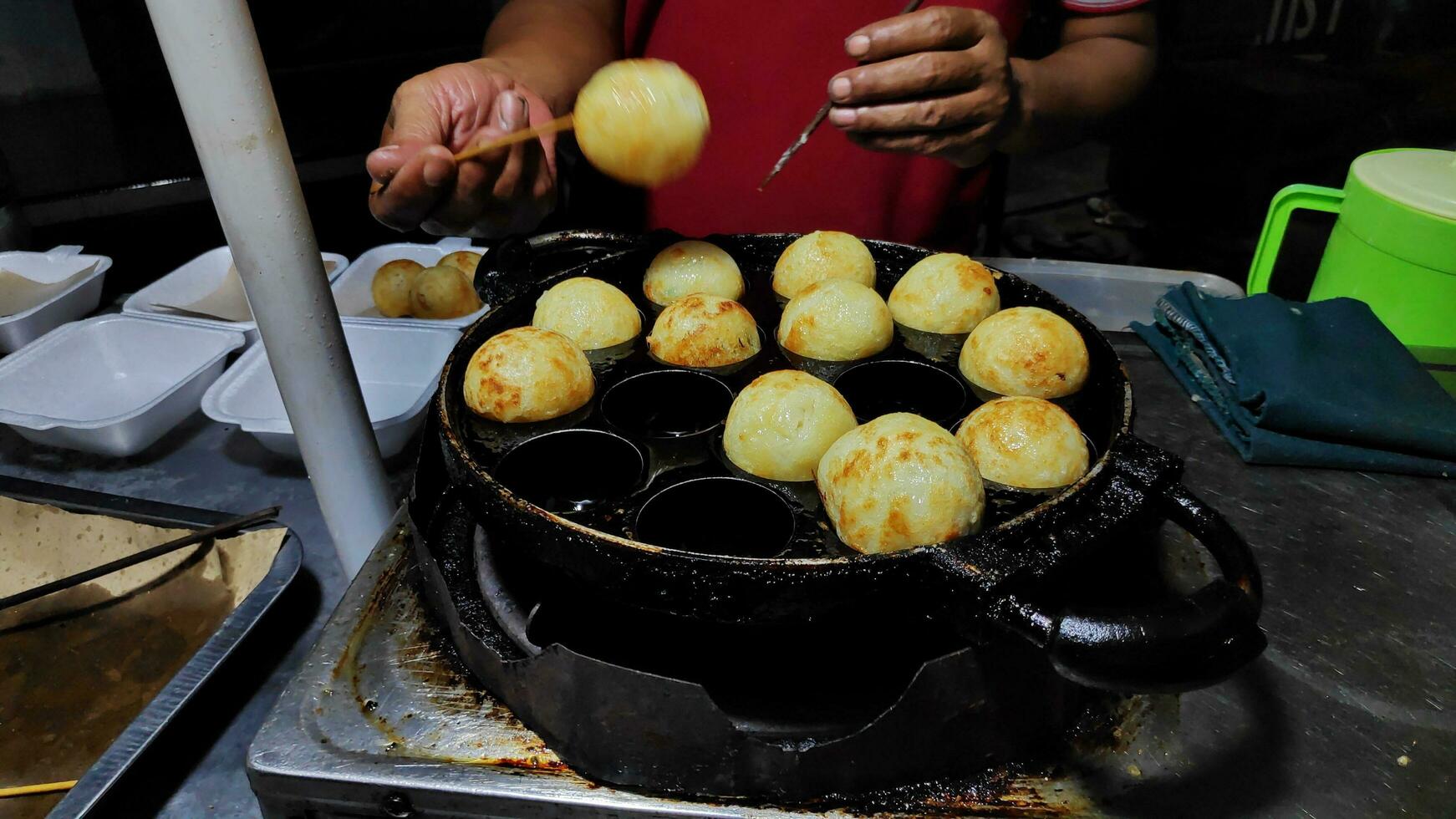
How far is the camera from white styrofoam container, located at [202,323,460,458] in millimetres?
2100

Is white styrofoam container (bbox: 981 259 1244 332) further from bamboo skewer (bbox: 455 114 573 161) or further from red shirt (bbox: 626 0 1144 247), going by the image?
bamboo skewer (bbox: 455 114 573 161)

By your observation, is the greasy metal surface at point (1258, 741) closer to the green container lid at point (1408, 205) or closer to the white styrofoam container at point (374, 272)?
the green container lid at point (1408, 205)

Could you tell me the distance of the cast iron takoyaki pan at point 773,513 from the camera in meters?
0.99

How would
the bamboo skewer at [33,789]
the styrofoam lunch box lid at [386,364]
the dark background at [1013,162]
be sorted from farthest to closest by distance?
the dark background at [1013,162] → the styrofoam lunch box lid at [386,364] → the bamboo skewer at [33,789]

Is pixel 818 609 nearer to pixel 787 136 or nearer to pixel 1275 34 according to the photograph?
pixel 787 136

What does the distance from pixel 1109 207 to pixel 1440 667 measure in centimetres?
531

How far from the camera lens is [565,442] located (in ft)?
5.02

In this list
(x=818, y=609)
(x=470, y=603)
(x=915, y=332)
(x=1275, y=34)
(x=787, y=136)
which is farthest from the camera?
(x=1275, y=34)

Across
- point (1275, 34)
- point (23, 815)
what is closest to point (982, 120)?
point (23, 815)

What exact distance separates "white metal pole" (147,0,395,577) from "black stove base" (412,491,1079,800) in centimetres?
27

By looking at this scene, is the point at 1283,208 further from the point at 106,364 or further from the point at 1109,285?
the point at 106,364

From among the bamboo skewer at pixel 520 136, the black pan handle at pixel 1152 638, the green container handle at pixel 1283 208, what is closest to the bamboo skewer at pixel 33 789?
the bamboo skewer at pixel 520 136

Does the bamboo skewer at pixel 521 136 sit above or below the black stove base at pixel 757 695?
above

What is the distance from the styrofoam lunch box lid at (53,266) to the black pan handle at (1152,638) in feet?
10.8
